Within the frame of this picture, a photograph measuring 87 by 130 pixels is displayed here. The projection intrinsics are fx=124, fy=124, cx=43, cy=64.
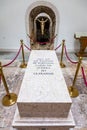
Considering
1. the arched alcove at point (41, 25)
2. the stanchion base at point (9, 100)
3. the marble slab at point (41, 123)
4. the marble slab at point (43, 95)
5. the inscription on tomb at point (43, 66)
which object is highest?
the arched alcove at point (41, 25)

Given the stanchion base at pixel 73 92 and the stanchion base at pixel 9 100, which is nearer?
the stanchion base at pixel 9 100

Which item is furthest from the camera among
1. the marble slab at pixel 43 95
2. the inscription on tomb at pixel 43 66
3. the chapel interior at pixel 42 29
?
the chapel interior at pixel 42 29

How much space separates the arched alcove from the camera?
692 cm

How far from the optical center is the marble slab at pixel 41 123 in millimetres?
2235

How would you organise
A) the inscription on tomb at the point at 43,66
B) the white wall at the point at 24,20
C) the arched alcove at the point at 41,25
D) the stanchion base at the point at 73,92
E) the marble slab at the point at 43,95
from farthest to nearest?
the arched alcove at the point at 41,25 < the white wall at the point at 24,20 < the stanchion base at the point at 73,92 < the inscription on tomb at the point at 43,66 < the marble slab at the point at 43,95

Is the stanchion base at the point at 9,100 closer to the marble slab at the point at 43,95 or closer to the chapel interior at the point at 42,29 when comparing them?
the marble slab at the point at 43,95

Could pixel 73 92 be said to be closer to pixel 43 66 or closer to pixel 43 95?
pixel 43 66

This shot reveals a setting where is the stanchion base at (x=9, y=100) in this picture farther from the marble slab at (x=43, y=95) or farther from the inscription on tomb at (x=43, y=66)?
the inscription on tomb at (x=43, y=66)

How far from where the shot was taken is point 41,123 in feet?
7.36

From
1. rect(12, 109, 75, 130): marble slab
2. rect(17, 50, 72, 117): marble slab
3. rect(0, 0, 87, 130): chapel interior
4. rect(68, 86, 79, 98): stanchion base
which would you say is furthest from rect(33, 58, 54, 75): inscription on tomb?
rect(0, 0, 87, 130): chapel interior

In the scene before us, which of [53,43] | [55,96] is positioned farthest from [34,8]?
[55,96]

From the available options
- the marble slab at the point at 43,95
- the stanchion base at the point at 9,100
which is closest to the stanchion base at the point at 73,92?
the marble slab at the point at 43,95

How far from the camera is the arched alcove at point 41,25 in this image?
273 inches

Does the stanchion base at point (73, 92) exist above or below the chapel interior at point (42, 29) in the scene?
below
